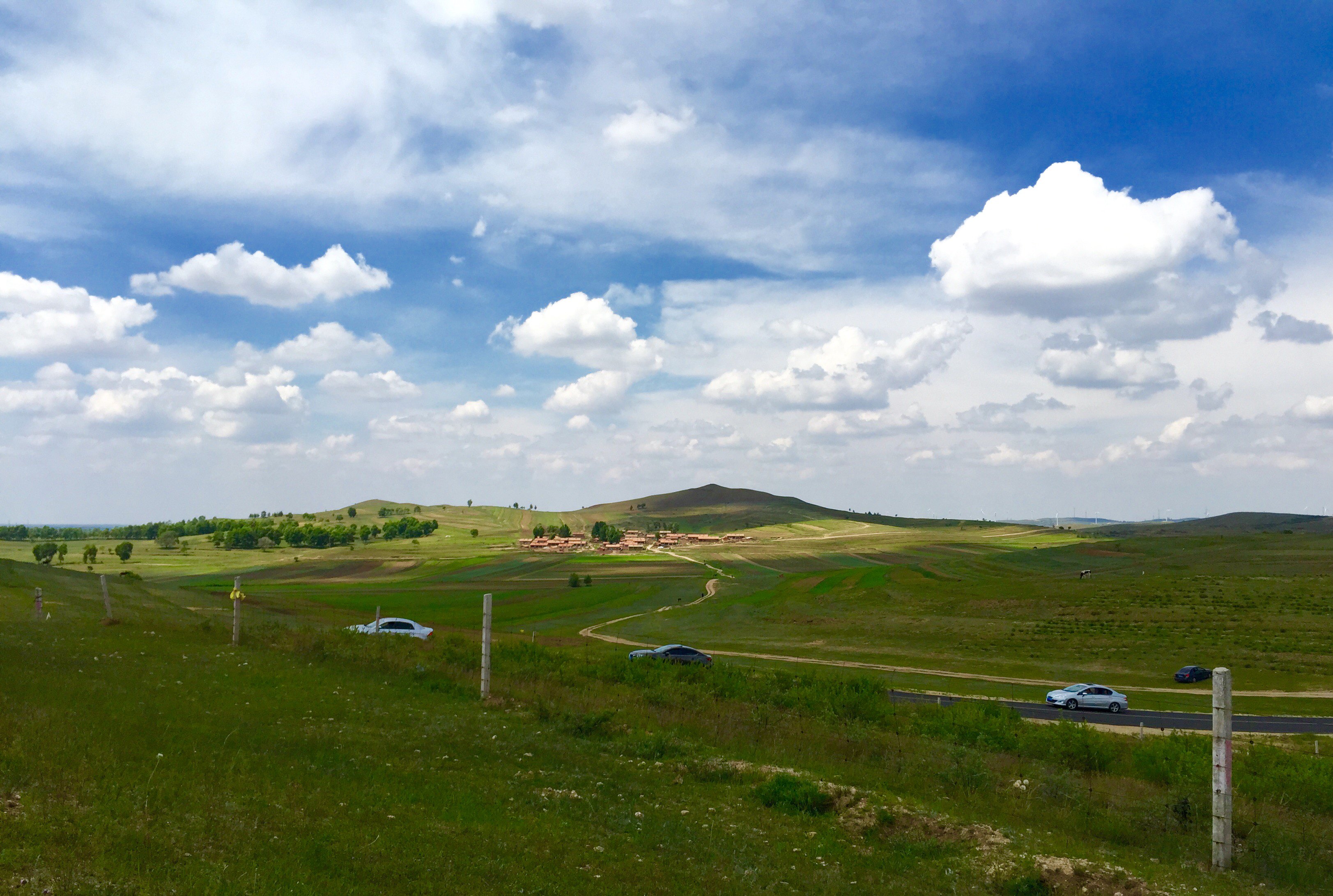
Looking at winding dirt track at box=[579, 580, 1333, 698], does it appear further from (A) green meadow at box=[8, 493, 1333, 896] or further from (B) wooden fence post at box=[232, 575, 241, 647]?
(B) wooden fence post at box=[232, 575, 241, 647]

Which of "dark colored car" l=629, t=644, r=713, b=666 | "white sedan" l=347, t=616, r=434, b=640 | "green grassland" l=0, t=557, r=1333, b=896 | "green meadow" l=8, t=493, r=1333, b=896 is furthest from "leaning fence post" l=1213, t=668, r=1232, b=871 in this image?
"white sedan" l=347, t=616, r=434, b=640

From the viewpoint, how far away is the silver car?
4669 cm

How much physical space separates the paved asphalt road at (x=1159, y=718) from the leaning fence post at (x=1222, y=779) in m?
28.2

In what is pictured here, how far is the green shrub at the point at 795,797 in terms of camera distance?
1471 centimetres

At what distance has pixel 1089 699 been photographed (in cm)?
4675

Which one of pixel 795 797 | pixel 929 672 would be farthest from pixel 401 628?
pixel 929 672

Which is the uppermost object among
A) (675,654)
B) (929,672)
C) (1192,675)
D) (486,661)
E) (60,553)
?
(486,661)

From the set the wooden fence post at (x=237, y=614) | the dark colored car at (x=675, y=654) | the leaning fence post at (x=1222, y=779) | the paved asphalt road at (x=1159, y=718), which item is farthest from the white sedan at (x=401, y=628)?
the leaning fence post at (x=1222, y=779)

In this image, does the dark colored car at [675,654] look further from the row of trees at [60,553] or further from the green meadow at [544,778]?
the row of trees at [60,553]

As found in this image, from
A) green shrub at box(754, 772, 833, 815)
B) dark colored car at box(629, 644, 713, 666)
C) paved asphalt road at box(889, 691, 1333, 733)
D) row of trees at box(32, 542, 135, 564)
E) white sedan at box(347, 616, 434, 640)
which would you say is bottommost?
row of trees at box(32, 542, 135, 564)

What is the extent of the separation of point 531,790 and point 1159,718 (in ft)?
154

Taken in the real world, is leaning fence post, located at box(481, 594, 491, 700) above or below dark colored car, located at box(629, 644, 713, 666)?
above

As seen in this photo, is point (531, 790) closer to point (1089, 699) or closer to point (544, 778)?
point (544, 778)

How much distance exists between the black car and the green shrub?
5583 cm
